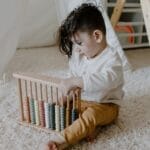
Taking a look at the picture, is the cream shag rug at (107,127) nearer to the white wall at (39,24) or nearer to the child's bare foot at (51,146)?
the child's bare foot at (51,146)

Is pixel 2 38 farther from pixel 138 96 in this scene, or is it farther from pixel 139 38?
pixel 139 38

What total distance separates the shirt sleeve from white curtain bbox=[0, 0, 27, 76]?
45 cm

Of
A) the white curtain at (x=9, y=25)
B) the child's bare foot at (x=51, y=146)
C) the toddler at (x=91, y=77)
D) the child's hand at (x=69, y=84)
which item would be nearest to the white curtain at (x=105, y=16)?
the white curtain at (x=9, y=25)

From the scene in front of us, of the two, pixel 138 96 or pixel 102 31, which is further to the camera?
pixel 138 96

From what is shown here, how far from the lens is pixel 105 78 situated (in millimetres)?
973

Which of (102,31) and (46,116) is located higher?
(102,31)

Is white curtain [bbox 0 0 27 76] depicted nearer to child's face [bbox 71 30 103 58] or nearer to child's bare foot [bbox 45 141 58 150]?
child's face [bbox 71 30 103 58]

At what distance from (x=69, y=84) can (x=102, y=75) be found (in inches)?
4.1

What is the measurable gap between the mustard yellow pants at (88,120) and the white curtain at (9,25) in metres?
0.45

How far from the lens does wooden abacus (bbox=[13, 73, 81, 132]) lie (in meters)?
0.98

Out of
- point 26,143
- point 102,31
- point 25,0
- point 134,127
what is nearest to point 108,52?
point 102,31

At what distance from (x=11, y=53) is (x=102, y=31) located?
49 cm

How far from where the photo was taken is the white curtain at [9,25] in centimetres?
125

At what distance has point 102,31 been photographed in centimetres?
101
